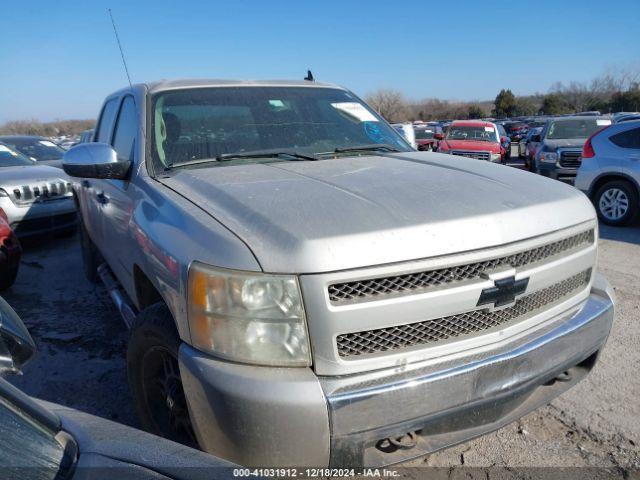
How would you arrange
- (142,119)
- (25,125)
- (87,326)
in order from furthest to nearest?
1. (25,125)
2. (87,326)
3. (142,119)

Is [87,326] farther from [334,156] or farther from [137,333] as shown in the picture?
[334,156]

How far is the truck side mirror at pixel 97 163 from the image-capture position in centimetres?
276

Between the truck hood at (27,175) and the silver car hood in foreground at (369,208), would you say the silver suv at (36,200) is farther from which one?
the silver car hood in foreground at (369,208)

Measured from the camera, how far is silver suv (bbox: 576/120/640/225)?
7.49 m

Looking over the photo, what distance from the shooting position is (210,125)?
303 centimetres

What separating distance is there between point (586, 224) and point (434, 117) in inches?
3166

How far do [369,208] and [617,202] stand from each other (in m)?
7.15

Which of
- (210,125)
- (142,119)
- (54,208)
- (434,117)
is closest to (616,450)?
(210,125)

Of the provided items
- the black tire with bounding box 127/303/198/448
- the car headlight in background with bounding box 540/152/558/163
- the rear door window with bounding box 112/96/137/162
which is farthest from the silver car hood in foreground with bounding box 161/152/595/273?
the car headlight in background with bounding box 540/152/558/163

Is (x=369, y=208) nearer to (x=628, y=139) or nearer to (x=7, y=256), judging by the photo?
(x=7, y=256)

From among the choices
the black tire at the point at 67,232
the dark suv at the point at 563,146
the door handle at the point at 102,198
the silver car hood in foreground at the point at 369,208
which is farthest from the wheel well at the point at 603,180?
the black tire at the point at 67,232

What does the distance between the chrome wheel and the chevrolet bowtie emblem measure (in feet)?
22.0

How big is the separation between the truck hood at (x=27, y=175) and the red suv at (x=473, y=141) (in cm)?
957

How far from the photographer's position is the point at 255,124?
→ 10.3 feet
